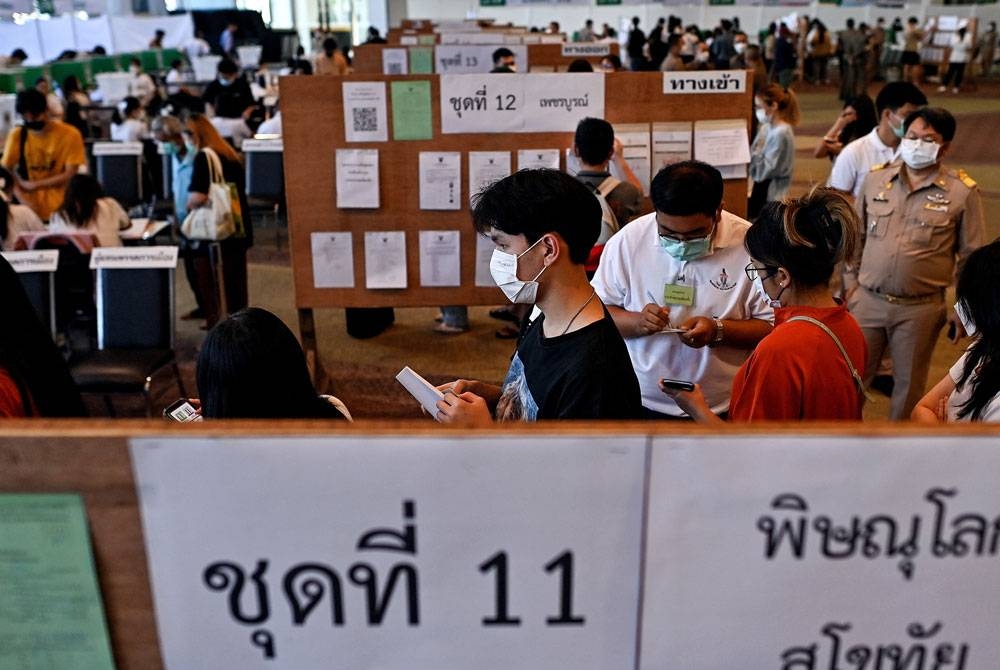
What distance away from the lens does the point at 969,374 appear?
1997 mm

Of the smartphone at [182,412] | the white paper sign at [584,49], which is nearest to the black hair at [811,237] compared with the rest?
the smartphone at [182,412]

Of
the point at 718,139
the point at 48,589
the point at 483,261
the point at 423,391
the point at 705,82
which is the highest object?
the point at 705,82

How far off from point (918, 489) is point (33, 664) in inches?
39.2

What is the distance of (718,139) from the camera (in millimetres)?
4020

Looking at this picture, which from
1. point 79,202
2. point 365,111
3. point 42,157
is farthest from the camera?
point 42,157

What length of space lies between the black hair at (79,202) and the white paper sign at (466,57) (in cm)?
344

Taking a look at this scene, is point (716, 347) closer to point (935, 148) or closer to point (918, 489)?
point (935, 148)

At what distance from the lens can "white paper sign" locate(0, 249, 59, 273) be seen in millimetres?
4133

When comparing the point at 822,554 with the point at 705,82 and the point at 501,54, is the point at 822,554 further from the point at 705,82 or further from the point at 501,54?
the point at 501,54

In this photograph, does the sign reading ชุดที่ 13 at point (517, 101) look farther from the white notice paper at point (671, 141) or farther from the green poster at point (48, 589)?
the green poster at point (48, 589)

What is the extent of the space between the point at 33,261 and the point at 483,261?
2094 mm

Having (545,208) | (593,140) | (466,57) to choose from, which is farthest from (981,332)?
(466,57)

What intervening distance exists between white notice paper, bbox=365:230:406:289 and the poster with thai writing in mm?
3288

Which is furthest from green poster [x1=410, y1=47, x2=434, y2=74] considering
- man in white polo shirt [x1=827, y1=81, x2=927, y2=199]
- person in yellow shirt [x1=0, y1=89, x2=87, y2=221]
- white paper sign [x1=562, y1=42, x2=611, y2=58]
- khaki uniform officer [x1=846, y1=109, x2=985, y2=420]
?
khaki uniform officer [x1=846, y1=109, x2=985, y2=420]
